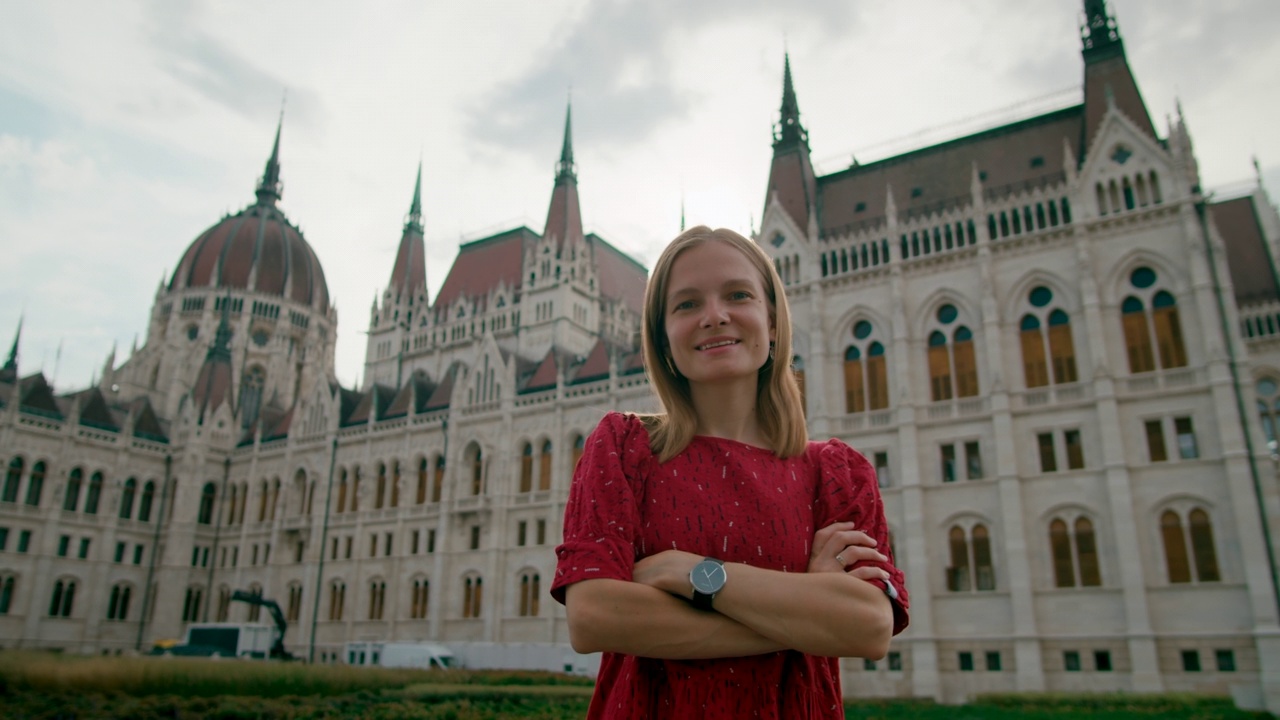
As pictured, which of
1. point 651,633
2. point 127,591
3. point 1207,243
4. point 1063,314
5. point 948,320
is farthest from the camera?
point 127,591

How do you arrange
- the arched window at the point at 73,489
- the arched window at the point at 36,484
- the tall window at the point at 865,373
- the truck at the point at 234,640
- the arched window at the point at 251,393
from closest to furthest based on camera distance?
the tall window at the point at 865,373, the truck at the point at 234,640, the arched window at the point at 36,484, the arched window at the point at 73,489, the arched window at the point at 251,393

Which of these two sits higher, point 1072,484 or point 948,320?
point 948,320

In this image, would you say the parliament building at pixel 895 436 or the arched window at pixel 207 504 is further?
the arched window at pixel 207 504

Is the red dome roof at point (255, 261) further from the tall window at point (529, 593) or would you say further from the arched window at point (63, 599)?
the tall window at point (529, 593)

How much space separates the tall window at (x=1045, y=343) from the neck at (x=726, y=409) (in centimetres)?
3095

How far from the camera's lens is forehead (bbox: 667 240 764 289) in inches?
117

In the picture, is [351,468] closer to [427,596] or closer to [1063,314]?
[427,596]

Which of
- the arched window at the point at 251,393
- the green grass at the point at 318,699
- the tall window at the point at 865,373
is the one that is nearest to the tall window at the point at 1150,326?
the tall window at the point at 865,373

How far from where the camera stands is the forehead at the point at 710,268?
2.98 m

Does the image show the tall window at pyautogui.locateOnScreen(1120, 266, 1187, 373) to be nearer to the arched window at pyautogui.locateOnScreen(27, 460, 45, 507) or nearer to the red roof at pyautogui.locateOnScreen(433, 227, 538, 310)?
the red roof at pyautogui.locateOnScreen(433, 227, 538, 310)

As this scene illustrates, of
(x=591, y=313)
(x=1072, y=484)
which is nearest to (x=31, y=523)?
(x=591, y=313)

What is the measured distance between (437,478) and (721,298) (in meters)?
43.9

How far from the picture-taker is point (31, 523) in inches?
1839

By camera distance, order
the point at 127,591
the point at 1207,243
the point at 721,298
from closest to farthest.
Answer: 1. the point at 721,298
2. the point at 1207,243
3. the point at 127,591
